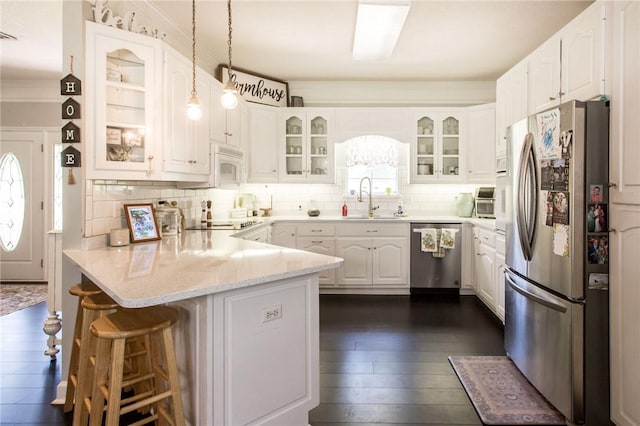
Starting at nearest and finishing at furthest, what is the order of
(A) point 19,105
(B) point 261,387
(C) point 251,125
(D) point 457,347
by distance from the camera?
(B) point 261,387
(D) point 457,347
(C) point 251,125
(A) point 19,105

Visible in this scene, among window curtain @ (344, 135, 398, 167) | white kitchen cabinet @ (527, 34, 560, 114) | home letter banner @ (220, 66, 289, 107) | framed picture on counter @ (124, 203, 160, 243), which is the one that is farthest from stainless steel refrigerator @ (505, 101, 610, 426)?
home letter banner @ (220, 66, 289, 107)

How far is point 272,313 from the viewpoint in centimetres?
171

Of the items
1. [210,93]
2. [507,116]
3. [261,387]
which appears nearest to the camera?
[261,387]

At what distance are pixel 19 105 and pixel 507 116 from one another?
5865 mm

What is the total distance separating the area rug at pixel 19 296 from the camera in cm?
410

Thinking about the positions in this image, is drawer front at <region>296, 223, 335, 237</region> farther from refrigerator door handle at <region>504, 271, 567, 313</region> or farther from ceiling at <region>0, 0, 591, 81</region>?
refrigerator door handle at <region>504, 271, 567, 313</region>

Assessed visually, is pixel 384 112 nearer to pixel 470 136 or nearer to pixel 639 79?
pixel 470 136

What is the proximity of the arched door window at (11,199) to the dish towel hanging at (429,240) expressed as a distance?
5.23 meters

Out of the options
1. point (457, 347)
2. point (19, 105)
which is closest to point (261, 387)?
point (457, 347)

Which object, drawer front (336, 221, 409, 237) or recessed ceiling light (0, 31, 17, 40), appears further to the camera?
drawer front (336, 221, 409, 237)

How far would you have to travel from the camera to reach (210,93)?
341 centimetres

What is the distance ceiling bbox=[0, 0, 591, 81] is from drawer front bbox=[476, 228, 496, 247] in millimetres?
1870

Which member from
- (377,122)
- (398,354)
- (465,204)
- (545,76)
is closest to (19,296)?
(398,354)

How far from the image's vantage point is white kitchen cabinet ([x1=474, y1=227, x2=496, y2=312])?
12.0ft
